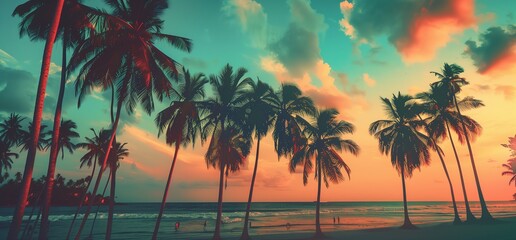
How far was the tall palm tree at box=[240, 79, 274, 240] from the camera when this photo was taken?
71.1ft

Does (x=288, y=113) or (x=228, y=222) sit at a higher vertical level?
(x=288, y=113)

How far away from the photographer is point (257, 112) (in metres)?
21.6

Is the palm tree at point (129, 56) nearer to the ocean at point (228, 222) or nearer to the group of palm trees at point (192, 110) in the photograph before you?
the group of palm trees at point (192, 110)

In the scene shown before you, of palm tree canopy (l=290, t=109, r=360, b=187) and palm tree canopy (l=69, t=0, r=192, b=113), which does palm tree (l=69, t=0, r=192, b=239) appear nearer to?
palm tree canopy (l=69, t=0, r=192, b=113)

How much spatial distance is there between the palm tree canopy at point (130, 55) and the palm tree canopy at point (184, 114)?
9.78 feet

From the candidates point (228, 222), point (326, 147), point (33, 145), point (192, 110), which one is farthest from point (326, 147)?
point (228, 222)

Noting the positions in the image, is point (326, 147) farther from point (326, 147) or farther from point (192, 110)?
point (192, 110)

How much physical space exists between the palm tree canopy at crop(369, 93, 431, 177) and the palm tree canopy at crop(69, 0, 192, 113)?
23.1 metres

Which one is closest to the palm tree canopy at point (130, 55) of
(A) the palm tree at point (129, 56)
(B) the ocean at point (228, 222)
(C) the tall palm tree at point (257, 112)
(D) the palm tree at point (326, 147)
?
(A) the palm tree at point (129, 56)

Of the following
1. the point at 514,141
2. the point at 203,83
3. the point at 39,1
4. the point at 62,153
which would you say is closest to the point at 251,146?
the point at 203,83

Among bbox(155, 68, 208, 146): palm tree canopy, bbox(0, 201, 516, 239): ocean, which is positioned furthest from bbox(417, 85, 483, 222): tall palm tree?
bbox(155, 68, 208, 146): palm tree canopy

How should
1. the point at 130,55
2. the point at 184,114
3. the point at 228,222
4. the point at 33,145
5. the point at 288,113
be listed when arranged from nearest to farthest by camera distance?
1. the point at 33,145
2. the point at 130,55
3. the point at 184,114
4. the point at 288,113
5. the point at 228,222

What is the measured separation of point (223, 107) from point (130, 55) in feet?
28.2

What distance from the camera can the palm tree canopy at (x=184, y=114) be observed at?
1903 cm
